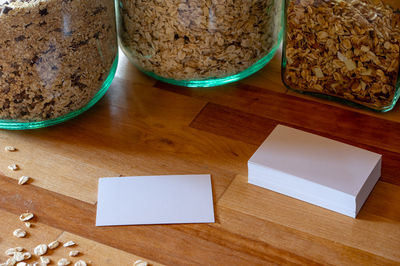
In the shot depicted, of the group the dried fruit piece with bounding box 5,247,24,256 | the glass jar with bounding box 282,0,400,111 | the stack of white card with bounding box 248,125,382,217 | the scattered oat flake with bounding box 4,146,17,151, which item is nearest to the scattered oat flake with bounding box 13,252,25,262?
the dried fruit piece with bounding box 5,247,24,256

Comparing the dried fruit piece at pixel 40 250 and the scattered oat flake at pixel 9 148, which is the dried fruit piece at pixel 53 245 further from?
the scattered oat flake at pixel 9 148

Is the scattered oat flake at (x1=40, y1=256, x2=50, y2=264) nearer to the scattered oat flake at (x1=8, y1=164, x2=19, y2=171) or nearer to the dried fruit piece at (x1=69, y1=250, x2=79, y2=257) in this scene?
the dried fruit piece at (x1=69, y1=250, x2=79, y2=257)

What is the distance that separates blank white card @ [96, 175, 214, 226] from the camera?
0.99 m

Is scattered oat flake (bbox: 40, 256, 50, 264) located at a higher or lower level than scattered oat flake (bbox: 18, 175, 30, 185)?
lower

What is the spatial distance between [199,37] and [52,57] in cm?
26

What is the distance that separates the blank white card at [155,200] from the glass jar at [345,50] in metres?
0.29

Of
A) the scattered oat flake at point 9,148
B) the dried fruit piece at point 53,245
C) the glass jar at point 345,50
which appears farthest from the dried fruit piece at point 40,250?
the glass jar at point 345,50

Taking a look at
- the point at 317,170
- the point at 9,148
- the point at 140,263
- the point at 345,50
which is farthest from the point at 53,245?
the point at 345,50

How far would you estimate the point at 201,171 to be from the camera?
107 cm

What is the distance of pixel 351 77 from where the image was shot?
1.13 metres

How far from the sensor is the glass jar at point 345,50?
105cm

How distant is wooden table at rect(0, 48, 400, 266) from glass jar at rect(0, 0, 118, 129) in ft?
0.22

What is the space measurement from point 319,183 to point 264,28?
34 centimetres

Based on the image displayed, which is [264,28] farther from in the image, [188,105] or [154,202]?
[154,202]
